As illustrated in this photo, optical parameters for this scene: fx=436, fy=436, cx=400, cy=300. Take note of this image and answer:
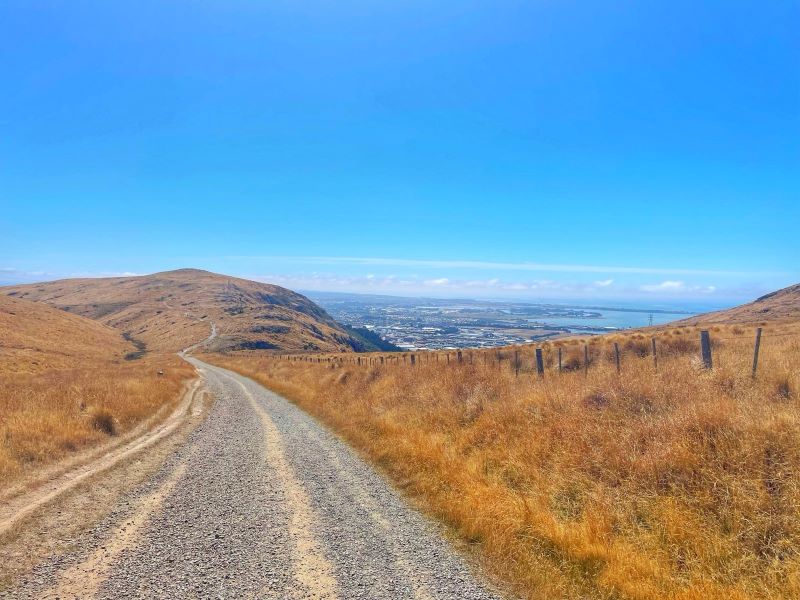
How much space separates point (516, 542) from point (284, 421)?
40.4 feet

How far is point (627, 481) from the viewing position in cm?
667

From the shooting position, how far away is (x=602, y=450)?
7.48 meters

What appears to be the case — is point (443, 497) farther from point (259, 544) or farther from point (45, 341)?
point (45, 341)

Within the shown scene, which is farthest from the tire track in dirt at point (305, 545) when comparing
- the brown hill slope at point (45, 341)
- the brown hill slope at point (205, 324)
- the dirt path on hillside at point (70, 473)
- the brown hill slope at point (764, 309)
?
the brown hill slope at point (205, 324)

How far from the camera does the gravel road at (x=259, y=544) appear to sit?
4941 mm

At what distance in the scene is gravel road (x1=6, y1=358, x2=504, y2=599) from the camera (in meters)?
4.94

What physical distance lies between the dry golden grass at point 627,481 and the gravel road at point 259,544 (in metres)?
0.84

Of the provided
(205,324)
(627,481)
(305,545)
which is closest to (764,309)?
(627,481)

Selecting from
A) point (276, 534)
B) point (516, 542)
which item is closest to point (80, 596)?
point (276, 534)

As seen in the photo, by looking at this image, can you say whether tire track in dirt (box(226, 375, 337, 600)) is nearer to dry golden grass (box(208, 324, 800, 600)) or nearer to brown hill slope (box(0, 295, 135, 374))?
dry golden grass (box(208, 324, 800, 600))

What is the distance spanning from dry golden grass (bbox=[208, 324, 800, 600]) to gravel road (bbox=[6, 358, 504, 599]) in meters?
0.84

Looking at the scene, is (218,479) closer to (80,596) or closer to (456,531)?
(80,596)

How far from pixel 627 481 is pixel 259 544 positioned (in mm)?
5495

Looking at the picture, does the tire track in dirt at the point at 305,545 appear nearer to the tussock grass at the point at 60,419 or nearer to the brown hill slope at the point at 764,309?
the tussock grass at the point at 60,419
